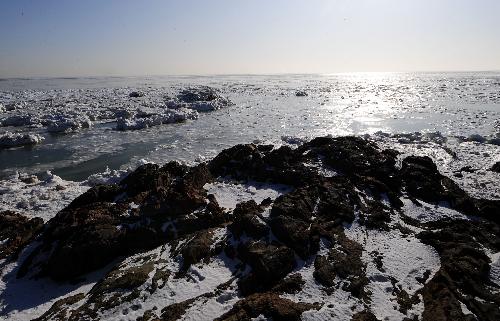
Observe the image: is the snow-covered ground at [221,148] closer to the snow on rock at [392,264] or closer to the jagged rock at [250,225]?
the snow on rock at [392,264]

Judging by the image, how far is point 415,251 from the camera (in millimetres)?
8555

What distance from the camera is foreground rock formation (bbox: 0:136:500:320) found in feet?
22.7

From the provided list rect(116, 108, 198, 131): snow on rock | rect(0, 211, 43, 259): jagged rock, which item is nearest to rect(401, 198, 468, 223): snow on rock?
rect(0, 211, 43, 259): jagged rock

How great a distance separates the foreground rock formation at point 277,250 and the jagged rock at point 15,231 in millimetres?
58

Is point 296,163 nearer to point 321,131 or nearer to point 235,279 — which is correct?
point 235,279

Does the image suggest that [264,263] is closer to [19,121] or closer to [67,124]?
[67,124]

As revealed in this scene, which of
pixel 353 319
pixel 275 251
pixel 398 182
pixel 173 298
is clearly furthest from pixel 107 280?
pixel 398 182

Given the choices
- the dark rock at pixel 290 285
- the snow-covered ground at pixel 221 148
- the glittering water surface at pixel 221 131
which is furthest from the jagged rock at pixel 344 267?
the glittering water surface at pixel 221 131

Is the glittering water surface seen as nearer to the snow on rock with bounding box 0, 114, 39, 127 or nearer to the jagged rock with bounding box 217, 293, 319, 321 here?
the snow on rock with bounding box 0, 114, 39, 127

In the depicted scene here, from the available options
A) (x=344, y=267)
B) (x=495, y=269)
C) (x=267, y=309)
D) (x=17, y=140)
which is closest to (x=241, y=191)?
(x=344, y=267)

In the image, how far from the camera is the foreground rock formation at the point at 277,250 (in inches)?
272

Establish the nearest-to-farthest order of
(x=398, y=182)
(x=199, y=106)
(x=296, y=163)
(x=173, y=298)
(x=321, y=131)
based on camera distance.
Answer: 1. (x=173, y=298)
2. (x=398, y=182)
3. (x=296, y=163)
4. (x=321, y=131)
5. (x=199, y=106)

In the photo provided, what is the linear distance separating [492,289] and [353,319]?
10.0 ft

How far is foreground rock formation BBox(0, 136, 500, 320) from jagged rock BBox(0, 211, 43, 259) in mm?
58
